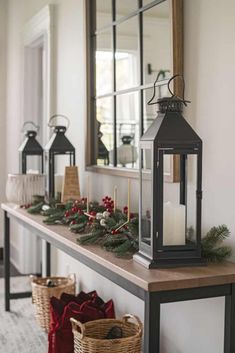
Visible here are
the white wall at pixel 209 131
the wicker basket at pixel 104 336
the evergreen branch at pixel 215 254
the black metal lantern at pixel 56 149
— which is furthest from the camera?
the black metal lantern at pixel 56 149

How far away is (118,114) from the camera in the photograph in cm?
308

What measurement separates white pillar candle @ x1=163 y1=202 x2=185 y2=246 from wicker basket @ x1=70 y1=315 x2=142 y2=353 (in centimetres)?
63

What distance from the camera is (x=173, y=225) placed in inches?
76.6

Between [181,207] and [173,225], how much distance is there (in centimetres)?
8

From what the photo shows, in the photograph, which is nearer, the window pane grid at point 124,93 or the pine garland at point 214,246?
the pine garland at point 214,246

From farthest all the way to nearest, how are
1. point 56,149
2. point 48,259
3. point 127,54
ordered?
1. point 48,259
2. point 56,149
3. point 127,54

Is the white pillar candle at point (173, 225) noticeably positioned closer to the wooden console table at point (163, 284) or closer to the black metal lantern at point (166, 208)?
the black metal lantern at point (166, 208)

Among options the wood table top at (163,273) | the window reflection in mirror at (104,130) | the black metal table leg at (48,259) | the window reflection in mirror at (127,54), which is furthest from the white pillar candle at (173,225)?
the black metal table leg at (48,259)

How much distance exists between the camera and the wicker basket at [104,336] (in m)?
2.29

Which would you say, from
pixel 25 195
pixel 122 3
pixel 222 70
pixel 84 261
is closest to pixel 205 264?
pixel 84 261

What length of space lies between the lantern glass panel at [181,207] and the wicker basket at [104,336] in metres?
0.57

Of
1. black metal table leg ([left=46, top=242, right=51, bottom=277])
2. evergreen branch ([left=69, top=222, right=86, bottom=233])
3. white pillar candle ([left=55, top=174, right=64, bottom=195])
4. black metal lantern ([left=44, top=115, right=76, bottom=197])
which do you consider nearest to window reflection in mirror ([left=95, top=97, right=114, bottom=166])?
black metal lantern ([left=44, top=115, right=76, bottom=197])

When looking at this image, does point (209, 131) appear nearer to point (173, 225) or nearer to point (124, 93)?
point (173, 225)

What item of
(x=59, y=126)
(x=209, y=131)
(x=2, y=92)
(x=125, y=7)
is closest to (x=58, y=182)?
(x=59, y=126)
